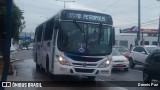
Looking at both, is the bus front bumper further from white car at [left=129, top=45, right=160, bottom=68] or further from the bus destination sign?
white car at [left=129, top=45, right=160, bottom=68]

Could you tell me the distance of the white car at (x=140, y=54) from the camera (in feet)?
85.5

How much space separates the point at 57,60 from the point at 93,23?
230 centimetres

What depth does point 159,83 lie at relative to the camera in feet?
52.5

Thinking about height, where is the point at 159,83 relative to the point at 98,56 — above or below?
below

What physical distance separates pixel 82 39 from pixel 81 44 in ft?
0.72

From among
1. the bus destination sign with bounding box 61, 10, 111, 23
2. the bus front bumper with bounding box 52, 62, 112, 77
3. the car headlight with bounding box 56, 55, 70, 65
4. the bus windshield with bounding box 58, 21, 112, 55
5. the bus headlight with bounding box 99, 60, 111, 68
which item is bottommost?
the bus front bumper with bounding box 52, 62, 112, 77

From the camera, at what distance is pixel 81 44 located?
50.1 feet

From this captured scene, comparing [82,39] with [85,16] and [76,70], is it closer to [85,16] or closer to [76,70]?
[85,16]

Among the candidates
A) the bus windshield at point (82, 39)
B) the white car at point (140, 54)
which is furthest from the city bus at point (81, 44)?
the white car at point (140, 54)

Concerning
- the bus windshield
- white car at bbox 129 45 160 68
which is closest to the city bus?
the bus windshield

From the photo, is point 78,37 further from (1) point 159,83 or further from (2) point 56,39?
(1) point 159,83

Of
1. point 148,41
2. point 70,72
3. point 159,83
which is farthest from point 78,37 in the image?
point 148,41

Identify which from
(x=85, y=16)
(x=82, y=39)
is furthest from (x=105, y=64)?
(x=85, y=16)

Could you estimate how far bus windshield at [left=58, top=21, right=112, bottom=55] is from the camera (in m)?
15.2
